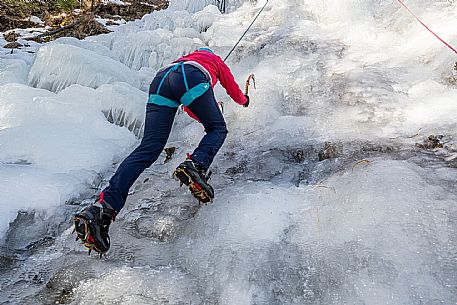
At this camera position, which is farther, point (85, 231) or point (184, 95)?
point (184, 95)

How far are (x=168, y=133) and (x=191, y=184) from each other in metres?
0.46

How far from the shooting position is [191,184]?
279cm

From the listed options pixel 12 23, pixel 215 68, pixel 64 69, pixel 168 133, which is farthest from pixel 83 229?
pixel 12 23

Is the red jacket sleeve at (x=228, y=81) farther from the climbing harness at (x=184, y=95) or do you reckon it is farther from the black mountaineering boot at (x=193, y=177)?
the black mountaineering boot at (x=193, y=177)

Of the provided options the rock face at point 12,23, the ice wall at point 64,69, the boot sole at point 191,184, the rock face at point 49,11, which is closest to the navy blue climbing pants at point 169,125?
the boot sole at point 191,184

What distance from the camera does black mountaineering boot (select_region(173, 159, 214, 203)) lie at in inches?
108

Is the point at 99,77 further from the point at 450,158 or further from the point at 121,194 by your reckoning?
the point at 450,158

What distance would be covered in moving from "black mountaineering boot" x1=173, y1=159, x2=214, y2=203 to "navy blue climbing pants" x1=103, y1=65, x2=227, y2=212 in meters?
0.07

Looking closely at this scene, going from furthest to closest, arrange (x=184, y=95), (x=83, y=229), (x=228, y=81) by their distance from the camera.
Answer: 1. (x=228, y=81)
2. (x=184, y=95)
3. (x=83, y=229)

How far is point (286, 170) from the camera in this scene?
361 cm

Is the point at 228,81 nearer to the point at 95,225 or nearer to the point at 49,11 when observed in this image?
the point at 95,225

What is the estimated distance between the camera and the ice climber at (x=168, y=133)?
2699 mm

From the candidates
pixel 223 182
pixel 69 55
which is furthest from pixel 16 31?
pixel 223 182

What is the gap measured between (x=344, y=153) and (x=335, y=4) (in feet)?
15.0
